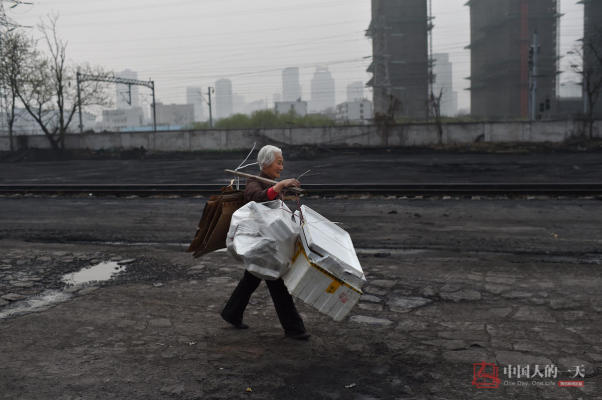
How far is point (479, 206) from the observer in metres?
11.7

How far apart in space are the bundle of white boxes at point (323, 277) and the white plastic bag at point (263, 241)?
0.10m

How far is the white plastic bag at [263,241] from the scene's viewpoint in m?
3.86

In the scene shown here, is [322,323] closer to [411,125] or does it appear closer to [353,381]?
[353,381]

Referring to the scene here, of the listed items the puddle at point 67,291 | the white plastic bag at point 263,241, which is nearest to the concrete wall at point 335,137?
the puddle at point 67,291

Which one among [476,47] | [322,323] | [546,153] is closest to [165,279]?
[322,323]

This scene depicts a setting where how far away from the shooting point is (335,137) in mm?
34719

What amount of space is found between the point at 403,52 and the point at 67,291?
65508 millimetres

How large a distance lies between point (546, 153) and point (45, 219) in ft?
81.0

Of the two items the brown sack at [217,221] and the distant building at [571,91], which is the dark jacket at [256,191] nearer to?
the brown sack at [217,221]

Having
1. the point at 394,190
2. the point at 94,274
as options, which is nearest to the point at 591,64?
the point at 394,190

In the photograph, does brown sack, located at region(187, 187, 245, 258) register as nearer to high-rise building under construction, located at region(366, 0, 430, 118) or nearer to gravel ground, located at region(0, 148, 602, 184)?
gravel ground, located at region(0, 148, 602, 184)
